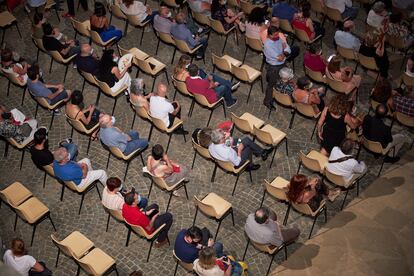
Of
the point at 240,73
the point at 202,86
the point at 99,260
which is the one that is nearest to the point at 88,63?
the point at 202,86

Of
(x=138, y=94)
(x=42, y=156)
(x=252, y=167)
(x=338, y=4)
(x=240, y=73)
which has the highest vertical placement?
(x=338, y=4)

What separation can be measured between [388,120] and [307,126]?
67.4 inches

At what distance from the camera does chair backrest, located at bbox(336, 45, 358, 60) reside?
14.8 m

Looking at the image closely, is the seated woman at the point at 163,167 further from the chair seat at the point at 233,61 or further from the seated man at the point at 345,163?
the chair seat at the point at 233,61

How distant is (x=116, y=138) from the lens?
12523 millimetres

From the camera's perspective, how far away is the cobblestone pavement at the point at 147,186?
474 inches

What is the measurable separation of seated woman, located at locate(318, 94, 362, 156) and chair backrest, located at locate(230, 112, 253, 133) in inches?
52.2

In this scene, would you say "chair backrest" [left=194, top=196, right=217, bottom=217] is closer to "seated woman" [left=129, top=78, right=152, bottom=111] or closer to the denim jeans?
the denim jeans

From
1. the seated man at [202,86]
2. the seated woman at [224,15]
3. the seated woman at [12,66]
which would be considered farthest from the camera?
the seated woman at [224,15]

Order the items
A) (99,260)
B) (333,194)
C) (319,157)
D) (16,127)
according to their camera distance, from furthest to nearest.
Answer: (16,127) → (319,157) → (333,194) → (99,260)

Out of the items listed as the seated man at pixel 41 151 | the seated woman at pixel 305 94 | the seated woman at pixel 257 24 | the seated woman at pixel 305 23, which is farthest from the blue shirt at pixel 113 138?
the seated woman at pixel 305 23

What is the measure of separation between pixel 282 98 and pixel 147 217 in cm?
387

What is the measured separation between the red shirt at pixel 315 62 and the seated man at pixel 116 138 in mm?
A: 3888

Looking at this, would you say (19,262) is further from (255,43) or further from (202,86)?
(255,43)
